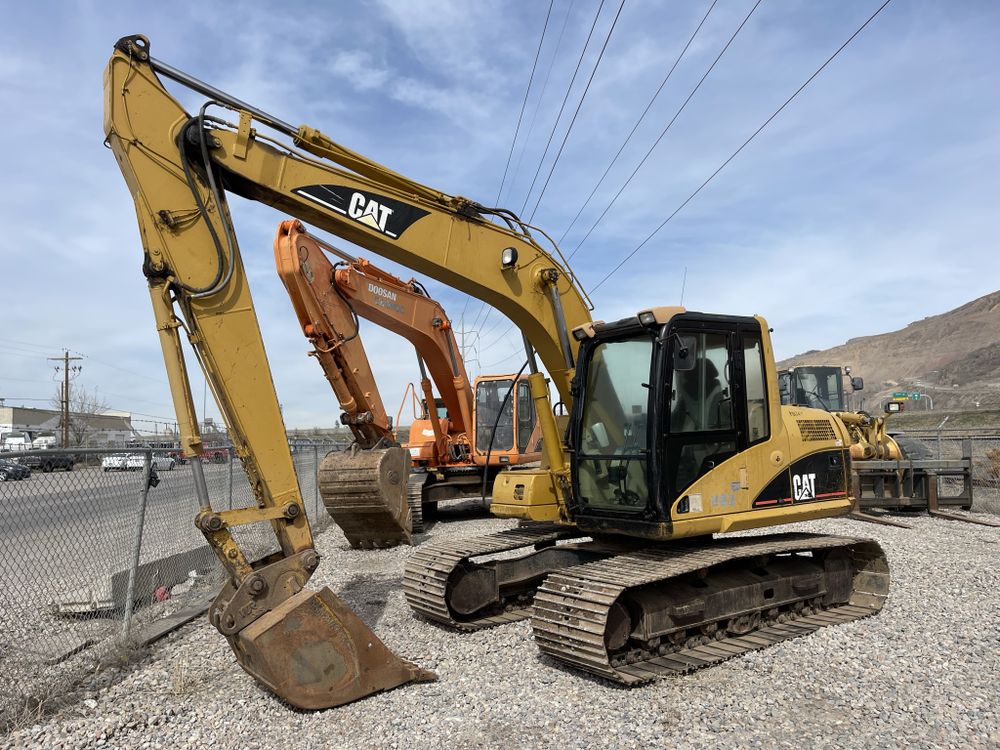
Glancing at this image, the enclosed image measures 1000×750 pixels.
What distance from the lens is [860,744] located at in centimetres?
413

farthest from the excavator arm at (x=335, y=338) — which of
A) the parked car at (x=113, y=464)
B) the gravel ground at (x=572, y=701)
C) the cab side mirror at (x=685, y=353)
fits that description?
the cab side mirror at (x=685, y=353)

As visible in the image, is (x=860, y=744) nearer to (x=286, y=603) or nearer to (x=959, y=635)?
(x=959, y=635)

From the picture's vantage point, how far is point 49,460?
6.15 metres

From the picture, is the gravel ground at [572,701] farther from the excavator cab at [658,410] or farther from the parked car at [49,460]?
the parked car at [49,460]

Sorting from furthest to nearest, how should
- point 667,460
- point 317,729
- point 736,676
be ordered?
point 667,460
point 736,676
point 317,729

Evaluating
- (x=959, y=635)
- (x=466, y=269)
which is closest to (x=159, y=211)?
(x=466, y=269)

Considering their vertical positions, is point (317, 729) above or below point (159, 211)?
below

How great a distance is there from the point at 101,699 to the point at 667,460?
422 cm

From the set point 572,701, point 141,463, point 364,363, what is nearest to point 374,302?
point 364,363

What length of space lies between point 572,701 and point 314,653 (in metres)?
1.69

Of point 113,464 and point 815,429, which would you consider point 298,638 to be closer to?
point 113,464

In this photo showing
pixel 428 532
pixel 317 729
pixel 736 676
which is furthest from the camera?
pixel 428 532

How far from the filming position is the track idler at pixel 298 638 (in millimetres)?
4434

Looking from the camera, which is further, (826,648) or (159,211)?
(826,648)
